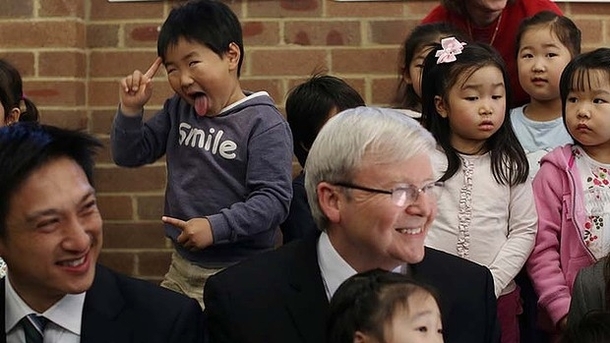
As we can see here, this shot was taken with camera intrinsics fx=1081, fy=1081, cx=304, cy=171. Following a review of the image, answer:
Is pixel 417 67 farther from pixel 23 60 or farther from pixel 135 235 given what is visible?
pixel 23 60

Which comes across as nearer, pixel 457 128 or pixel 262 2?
pixel 457 128

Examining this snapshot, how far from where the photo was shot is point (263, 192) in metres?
3.03

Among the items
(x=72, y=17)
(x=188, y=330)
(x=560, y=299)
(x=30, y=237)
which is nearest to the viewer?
(x=30, y=237)

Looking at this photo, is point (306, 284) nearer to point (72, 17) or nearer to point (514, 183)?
point (514, 183)

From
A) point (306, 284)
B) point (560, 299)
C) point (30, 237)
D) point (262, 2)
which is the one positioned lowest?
point (560, 299)

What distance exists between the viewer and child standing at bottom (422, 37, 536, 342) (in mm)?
3100

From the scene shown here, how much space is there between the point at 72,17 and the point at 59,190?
A: 1956 mm

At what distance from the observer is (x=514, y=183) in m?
3.13

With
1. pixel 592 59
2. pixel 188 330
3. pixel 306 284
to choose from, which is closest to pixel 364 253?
pixel 306 284

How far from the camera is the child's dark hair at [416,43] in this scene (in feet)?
11.7

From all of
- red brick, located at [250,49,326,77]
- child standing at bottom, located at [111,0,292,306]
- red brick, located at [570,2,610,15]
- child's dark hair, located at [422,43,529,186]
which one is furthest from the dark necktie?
red brick, located at [570,2,610,15]

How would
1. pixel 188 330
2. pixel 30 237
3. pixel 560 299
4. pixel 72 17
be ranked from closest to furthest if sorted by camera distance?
pixel 30 237
pixel 188 330
pixel 560 299
pixel 72 17

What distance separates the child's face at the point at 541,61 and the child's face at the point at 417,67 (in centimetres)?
31

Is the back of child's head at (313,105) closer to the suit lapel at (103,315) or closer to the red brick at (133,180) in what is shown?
the red brick at (133,180)
